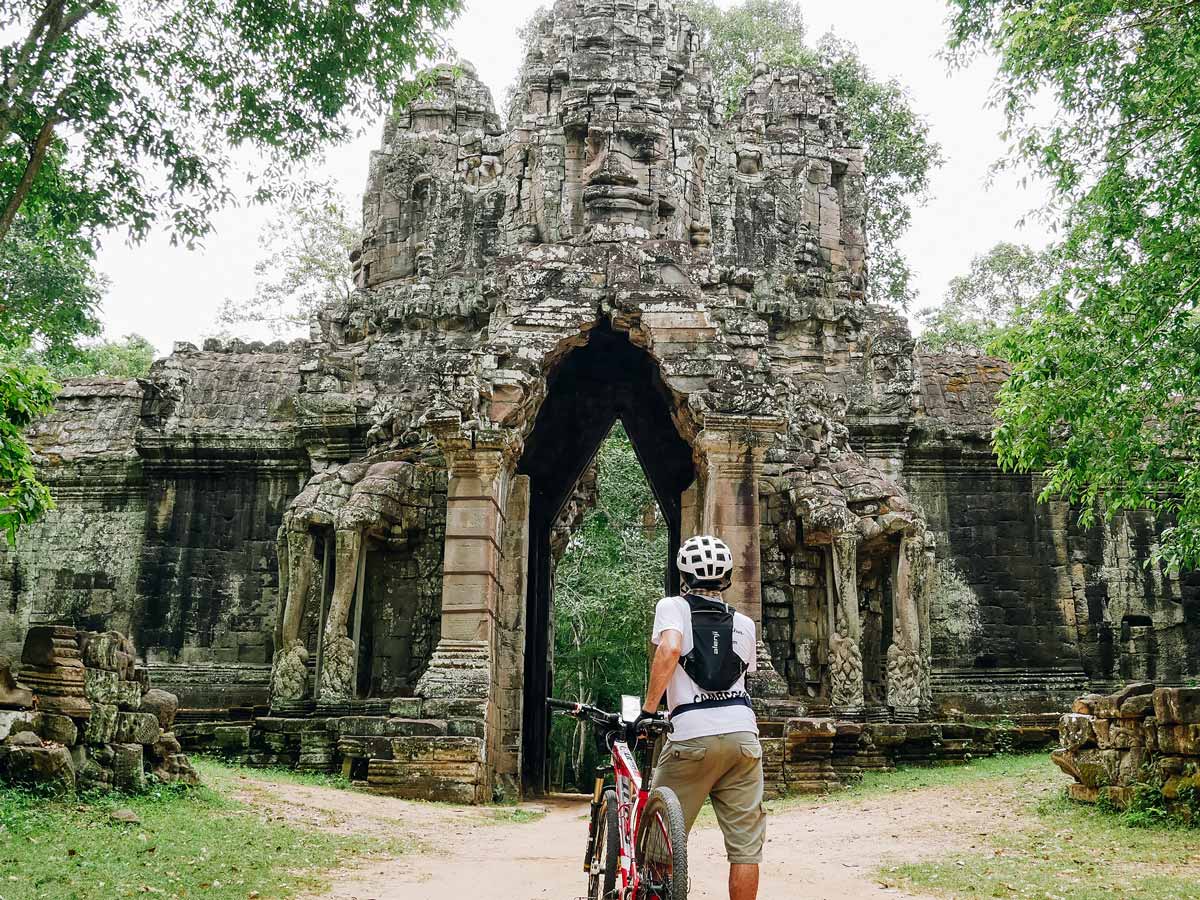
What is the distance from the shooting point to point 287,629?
13695mm

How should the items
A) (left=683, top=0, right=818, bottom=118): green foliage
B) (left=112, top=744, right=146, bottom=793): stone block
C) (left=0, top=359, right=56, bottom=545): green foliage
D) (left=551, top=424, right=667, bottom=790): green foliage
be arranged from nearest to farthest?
(left=0, top=359, right=56, bottom=545): green foliage
(left=112, top=744, right=146, bottom=793): stone block
(left=551, top=424, right=667, bottom=790): green foliage
(left=683, top=0, right=818, bottom=118): green foliage

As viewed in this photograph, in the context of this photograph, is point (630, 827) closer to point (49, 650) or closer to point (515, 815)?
point (49, 650)

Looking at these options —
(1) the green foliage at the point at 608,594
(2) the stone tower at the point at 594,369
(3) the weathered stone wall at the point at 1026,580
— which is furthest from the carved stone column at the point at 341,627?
(1) the green foliage at the point at 608,594

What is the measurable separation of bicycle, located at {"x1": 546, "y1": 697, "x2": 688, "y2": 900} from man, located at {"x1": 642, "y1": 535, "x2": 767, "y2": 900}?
0.46ft

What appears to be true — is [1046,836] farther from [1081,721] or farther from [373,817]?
[373,817]

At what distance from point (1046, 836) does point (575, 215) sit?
10.5 m

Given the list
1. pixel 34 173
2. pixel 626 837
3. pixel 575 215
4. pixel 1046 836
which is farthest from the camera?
pixel 575 215

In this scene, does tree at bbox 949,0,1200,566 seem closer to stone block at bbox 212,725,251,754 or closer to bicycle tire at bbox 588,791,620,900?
bicycle tire at bbox 588,791,620,900

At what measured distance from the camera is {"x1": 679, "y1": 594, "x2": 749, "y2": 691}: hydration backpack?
179 inches

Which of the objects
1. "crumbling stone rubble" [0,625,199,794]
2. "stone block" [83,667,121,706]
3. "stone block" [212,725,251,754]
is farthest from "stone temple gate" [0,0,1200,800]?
"stone block" [83,667,121,706]

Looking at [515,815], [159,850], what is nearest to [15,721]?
[159,850]

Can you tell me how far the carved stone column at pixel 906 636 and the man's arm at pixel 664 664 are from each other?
9451 millimetres

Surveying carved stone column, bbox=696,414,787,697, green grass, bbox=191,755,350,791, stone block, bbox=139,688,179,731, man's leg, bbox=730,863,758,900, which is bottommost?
man's leg, bbox=730,863,758,900

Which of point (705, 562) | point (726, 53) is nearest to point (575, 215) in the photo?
point (705, 562)
